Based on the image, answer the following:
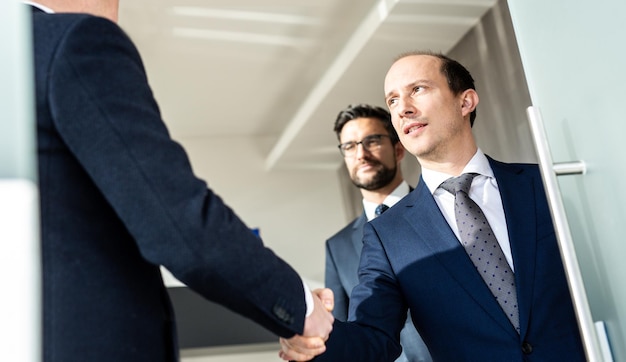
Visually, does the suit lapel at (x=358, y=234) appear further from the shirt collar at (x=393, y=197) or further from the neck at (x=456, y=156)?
the neck at (x=456, y=156)

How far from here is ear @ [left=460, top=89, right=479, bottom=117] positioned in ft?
6.66

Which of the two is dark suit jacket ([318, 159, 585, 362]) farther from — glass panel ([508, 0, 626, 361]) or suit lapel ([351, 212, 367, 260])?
suit lapel ([351, 212, 367, 260])

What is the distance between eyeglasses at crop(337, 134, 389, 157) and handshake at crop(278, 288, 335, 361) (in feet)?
5.60

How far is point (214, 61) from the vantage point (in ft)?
17.7

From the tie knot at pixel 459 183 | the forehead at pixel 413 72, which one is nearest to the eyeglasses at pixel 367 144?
the forehead at pixel 413 72

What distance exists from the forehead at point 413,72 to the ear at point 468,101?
69mm

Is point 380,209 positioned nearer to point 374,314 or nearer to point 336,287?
point 336,287

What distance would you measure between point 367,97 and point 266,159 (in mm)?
2466

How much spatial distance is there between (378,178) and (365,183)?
6cm

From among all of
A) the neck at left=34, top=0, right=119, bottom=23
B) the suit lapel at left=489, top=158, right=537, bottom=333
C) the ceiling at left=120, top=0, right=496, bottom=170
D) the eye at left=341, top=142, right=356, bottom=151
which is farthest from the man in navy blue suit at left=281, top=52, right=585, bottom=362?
the ceiling at left=120, top=0, right=496, bottom=170

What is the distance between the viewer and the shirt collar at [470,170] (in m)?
1.97

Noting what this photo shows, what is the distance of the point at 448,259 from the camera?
6.27ft

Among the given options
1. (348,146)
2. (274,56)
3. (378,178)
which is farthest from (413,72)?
(274,56)

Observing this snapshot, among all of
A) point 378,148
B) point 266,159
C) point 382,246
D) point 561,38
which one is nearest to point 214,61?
point 266,159
